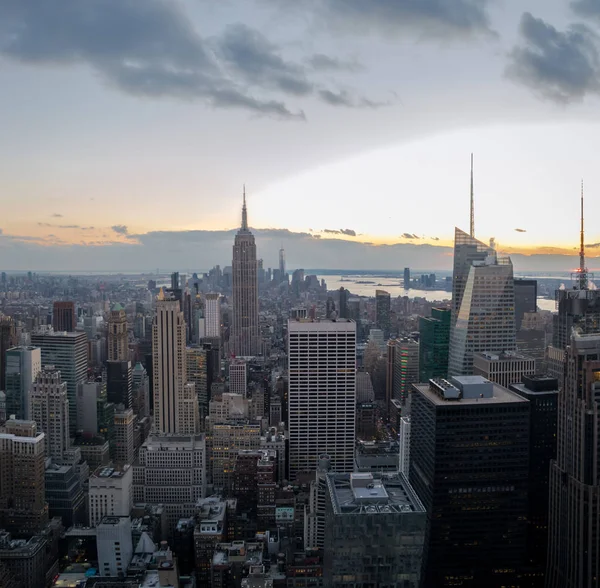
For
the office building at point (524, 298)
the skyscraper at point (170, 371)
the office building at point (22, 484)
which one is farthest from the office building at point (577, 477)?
the skyscraper at point (170, 371)

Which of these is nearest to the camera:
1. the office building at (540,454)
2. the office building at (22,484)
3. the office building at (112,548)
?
the office building at (540,454)

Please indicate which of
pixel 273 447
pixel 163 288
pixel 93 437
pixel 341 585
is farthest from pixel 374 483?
pixel 163 288

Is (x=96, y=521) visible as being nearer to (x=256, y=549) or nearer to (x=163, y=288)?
(x=256, y=549)

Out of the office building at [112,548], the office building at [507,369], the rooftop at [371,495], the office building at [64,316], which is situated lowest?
the office building at [112,548]

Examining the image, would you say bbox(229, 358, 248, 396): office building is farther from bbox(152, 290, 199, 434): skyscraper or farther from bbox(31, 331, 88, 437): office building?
bbox(31, 331, 88, 437): office building

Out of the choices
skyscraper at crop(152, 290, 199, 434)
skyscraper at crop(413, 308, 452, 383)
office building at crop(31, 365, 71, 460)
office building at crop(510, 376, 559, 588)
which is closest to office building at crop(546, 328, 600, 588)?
office building at crop(510, 376, 559, 588)

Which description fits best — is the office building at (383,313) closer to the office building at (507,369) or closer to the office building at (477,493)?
the office building at (507,369)

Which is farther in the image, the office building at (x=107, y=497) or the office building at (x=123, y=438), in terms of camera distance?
the office building at (x=123, y=438)

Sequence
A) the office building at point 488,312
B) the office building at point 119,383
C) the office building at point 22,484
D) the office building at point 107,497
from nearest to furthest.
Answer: the office building at point 22,484 → the office building at point 107,497 → the office building at point 488,312 → the office building at point 119,383
